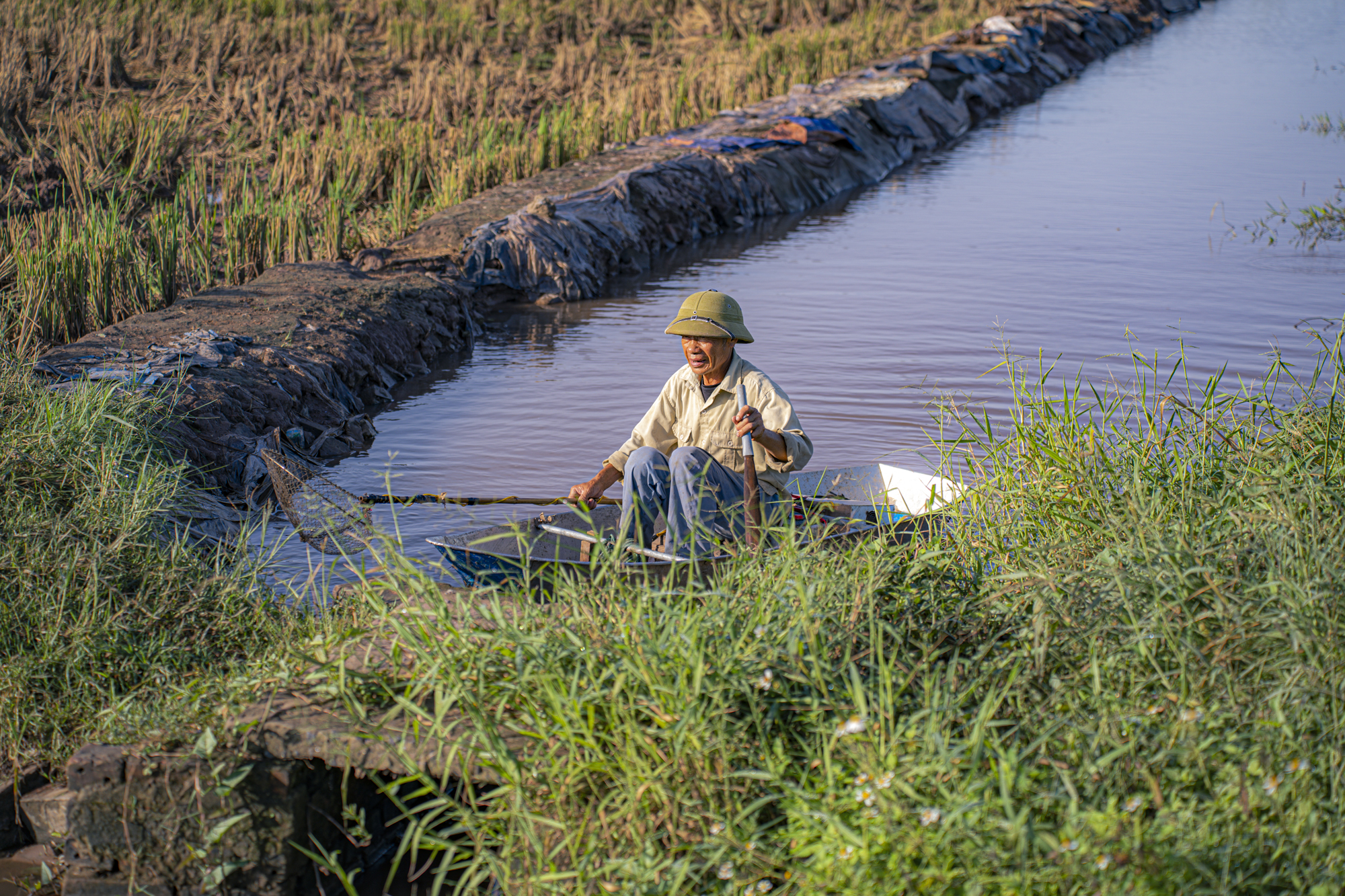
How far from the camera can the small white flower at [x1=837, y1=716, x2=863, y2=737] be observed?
2520 millimetres

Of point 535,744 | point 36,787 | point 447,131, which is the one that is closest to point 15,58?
point 447,131

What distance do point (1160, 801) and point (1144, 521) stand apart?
133 cm

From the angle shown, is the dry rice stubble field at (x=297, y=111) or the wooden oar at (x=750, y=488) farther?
the dry rice stubble field at (x=297, y=111)

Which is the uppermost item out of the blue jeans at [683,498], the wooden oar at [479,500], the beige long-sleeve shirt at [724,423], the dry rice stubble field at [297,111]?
the dry rice stubble field at [297,111]

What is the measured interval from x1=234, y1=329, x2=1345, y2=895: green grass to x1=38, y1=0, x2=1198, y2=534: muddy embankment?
9.58ft

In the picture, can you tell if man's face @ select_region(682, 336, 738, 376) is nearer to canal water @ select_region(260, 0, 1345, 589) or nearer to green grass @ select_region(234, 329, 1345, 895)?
canal water @ select_region(260, 0, 1345, 589)

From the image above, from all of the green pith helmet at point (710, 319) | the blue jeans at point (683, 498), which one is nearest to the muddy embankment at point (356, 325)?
the blue jeans at point (683, 498)

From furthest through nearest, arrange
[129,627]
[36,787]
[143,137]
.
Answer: [143,137]
[129,627]
[36,787]

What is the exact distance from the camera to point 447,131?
14258 millimetres

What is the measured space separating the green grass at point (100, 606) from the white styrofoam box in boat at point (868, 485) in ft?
7.54

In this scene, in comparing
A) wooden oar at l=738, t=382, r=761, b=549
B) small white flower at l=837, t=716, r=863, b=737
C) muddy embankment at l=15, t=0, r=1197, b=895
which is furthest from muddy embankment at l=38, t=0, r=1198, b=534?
small white flower at l=837, t=716, r=863, b=737

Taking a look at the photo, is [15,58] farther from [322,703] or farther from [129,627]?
[322,703]

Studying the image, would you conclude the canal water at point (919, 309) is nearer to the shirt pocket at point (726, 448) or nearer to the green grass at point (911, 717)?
the shirt pocket at point (726, 448)

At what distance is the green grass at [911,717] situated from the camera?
95.9 inches
